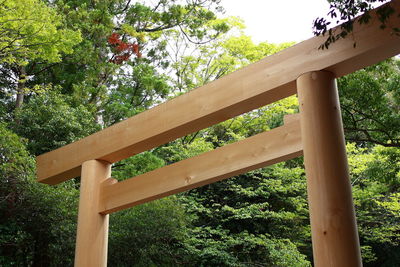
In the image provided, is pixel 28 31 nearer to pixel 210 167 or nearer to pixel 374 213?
pixel 210 167

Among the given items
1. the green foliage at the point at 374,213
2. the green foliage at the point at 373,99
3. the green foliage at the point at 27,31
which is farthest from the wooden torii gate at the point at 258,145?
the green foliage at the point at 374,213

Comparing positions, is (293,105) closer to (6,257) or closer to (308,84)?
(6,257)

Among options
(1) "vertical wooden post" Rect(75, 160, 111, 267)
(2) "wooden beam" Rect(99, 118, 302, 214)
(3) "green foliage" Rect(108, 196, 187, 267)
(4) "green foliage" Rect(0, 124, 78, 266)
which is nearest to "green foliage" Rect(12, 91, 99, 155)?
(4) "green foliage" Rect(0, 124, 78, 266)

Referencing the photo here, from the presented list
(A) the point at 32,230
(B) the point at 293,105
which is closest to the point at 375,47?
(A) the point at 32,230

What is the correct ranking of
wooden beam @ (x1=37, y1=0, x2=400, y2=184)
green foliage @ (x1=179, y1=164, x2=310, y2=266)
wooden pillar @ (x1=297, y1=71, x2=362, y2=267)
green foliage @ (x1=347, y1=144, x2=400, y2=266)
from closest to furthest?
wooden pillar @ (x1=297, y1=71, x2=362, y2=267) → wooden beam @ (x1=37, y1=0, x2=400, y2=184) → green foliage @ (x1=179, y1=164, x2=310, y2=266) → green foliage @ (x1=347, y1=144, x2=400, y2=266)

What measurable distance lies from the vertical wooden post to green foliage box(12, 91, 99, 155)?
4590 mm

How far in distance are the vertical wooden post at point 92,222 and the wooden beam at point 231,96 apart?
0.35ft

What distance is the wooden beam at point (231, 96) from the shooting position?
189 cm

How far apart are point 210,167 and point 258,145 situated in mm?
389

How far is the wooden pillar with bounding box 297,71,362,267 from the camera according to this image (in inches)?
68.9

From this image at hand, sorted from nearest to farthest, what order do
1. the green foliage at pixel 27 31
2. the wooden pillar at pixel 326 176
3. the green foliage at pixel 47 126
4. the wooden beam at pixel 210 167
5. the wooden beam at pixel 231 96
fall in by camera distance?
the wooden pillar at pixel 326 176, the wooden beam at pixel 231 96, the wooden beam at pixel 210 167, the green foliage at pixel 27 31, the green foliage at pixel 47 126

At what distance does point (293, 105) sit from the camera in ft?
32.8

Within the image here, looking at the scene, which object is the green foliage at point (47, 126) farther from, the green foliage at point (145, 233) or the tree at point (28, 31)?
the green foliage at point (145, 233)

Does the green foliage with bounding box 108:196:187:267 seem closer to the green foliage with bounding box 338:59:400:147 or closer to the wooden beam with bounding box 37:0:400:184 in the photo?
the wooden beam with bounding box 37:0:400:184
